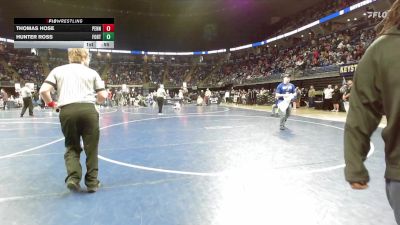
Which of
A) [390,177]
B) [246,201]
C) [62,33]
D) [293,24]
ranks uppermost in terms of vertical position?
[293,24]

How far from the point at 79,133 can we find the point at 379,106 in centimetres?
363

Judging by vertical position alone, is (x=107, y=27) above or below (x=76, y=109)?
above

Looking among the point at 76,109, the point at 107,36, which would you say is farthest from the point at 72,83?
the point at 107,36

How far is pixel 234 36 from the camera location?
4947cm

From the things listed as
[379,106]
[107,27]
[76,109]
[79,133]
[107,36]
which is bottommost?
[79,133]

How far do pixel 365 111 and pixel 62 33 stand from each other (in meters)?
16.7

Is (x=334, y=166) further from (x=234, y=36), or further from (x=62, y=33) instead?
(x=234, y=36)

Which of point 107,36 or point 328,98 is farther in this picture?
point 328,98

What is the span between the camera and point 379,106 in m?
1.47

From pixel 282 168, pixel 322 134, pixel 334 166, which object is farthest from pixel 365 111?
pixel 322 134
